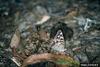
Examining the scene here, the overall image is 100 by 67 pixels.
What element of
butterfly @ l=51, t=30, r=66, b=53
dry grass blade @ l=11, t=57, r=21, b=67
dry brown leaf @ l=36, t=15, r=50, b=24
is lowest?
dry grass blade @ l=11, t=57, r=21, b=67

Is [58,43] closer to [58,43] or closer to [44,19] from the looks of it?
[58,43]

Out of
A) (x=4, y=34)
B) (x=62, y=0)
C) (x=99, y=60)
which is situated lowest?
(x=99, y=60)

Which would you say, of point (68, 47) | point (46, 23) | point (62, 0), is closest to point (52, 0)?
point (62, 0)

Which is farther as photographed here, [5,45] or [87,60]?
[5,45]

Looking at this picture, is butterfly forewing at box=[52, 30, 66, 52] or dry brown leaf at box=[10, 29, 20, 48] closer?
butterfly forewing at box=[52, 30, 66, 52]

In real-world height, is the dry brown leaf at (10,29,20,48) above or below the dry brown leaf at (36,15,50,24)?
below

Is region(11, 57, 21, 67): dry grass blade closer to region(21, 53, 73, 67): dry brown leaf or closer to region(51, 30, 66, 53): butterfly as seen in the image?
region(21, 53, 73, 67): dry brown leaf

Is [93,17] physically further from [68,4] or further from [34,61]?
[34,61]

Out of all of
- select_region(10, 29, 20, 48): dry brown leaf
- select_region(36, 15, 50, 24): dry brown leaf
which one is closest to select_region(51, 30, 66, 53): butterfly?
select_region(10, 29, 20, 48): dry brown leaf

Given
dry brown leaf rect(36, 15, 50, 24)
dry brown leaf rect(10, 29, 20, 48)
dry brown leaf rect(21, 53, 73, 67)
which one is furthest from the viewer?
dry brown leaf rect(36, 15, 50, 24)

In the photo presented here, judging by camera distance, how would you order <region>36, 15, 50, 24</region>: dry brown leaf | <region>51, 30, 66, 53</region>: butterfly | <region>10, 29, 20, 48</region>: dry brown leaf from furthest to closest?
1. <region>36, 15, 50, 24</region>: dry brown leaf
2. <region>10, 29, 20, 48</region>: dry brown leaf
3. <region>51, 30, 66, 53</region>: butterfly

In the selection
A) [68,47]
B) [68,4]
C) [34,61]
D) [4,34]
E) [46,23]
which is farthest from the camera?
[68,4]
